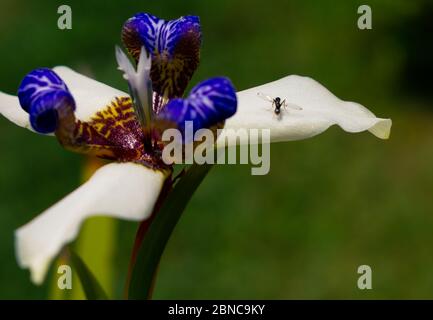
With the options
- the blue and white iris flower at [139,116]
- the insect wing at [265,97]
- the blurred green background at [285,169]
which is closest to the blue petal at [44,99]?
the blue and white iris flower at [139,116]

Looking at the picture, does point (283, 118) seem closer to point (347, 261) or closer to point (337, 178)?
point (347, 261)

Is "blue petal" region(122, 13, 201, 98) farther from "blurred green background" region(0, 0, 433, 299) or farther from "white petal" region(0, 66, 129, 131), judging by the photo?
"blurred green background" region(0, 0, 433, 299)

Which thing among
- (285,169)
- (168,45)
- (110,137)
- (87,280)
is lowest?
(87,280)

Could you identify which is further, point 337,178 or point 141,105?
point 337,178

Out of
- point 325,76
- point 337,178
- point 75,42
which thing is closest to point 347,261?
point 337,178

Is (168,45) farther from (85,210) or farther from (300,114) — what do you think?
(85,210)

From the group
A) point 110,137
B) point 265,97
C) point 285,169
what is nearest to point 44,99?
point 110,137

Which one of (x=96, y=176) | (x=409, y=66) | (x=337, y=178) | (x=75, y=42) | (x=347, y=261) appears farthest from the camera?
(x=75, y=42)
